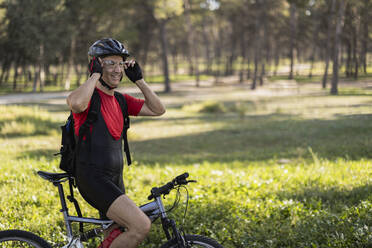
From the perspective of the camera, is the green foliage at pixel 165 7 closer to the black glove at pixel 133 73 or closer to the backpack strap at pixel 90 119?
the black glove at pixel 133 73

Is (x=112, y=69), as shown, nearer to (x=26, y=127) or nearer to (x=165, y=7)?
(x=26, y=127)

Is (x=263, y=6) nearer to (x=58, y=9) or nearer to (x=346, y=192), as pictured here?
(x=58, y=9)

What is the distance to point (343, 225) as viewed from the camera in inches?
201

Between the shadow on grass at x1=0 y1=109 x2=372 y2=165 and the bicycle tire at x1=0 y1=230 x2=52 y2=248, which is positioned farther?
the shadow on grass at x1=0 y1=109 x2=372 y2=165

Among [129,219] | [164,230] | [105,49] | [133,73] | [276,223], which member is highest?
[105,49]

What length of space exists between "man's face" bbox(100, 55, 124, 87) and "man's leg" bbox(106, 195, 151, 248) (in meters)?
0.98

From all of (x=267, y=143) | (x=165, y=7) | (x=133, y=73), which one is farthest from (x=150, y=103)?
(x=165, y=7)

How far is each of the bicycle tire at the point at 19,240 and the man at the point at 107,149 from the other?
0.56 meters

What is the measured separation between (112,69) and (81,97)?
45 centimetres

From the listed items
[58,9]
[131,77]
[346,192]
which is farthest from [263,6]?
[131,77]

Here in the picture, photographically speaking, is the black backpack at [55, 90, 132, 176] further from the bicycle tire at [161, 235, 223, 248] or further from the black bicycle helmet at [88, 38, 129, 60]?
the bicycle tire at [161, 235, 223, 248]

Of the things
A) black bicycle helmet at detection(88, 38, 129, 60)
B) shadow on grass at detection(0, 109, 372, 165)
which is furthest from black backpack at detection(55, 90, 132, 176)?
shadow on grass at detection(0, 109, 372, 165)

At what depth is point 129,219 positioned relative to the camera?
2.98m

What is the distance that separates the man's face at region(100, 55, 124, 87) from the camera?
336cm
